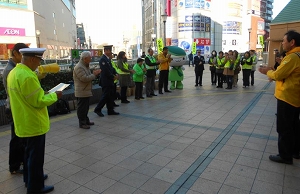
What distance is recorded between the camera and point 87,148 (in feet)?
14.6

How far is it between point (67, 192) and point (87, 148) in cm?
143

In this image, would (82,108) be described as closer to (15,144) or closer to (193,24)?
(15,144)

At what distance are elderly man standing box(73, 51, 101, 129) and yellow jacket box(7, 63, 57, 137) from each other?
2.61 metres

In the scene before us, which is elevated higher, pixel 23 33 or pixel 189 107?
pixel 23 33

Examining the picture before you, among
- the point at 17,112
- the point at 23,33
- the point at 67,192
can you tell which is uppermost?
the point at 23,33

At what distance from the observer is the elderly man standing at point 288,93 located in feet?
11.1

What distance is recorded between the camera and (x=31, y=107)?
8.87ft

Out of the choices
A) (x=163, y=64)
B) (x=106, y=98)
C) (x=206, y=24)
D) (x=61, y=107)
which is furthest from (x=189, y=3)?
(x=61, y=107)

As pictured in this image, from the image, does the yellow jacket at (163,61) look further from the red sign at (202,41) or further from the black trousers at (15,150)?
the red sign at (202,41)

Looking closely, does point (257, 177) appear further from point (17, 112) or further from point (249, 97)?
point (249, 97)

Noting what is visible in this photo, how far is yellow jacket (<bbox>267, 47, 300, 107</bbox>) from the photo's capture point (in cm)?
337

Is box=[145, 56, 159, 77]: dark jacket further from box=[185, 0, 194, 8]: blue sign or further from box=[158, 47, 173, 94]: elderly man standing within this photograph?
box=[185, 0, 194, 8]: blue sign

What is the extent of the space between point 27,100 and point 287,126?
3.55 meters

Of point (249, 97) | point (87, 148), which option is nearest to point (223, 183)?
point (87, 148)
